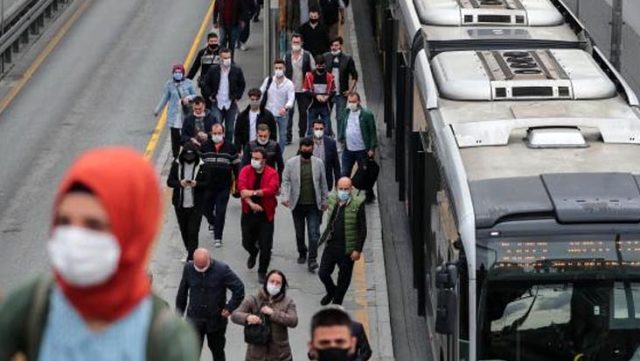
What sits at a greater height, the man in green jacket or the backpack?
the backpack

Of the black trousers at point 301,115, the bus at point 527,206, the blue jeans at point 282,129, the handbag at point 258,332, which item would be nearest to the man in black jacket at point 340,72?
the black trousers at point 301,115

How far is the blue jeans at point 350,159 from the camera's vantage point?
23719mm

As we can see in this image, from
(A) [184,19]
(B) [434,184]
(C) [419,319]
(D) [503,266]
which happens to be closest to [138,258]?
(D) [503,266]

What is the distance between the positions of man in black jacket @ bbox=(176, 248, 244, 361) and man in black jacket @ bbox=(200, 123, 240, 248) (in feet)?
14.6

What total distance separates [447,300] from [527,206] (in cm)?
94

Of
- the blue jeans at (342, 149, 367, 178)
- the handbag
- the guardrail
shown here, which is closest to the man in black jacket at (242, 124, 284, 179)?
the blue jeans at (342, 149, 367, 178)

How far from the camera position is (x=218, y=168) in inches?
831

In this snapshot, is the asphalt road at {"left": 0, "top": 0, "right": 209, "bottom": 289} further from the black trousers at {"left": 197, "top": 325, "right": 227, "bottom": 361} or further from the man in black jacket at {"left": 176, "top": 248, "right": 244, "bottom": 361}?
the man in black jacket at {"left": 176, "top": 248, "right": 244, "bottom": 361}

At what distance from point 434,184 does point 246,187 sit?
4379mm

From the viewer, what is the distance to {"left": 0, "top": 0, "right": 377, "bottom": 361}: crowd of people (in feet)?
11.4

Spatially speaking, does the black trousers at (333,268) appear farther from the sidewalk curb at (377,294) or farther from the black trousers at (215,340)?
the black trousers at (215,340)

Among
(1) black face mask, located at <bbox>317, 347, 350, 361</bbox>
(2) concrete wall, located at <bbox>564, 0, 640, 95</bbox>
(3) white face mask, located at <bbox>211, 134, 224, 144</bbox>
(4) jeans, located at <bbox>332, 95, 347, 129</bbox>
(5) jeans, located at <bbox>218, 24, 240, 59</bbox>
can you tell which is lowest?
(2) concrete wall, located at <bbox>564, 0, 640, 95</bbox>

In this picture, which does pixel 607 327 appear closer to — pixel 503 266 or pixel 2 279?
pixel 503 266

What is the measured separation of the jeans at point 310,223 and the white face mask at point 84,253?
691 inches
